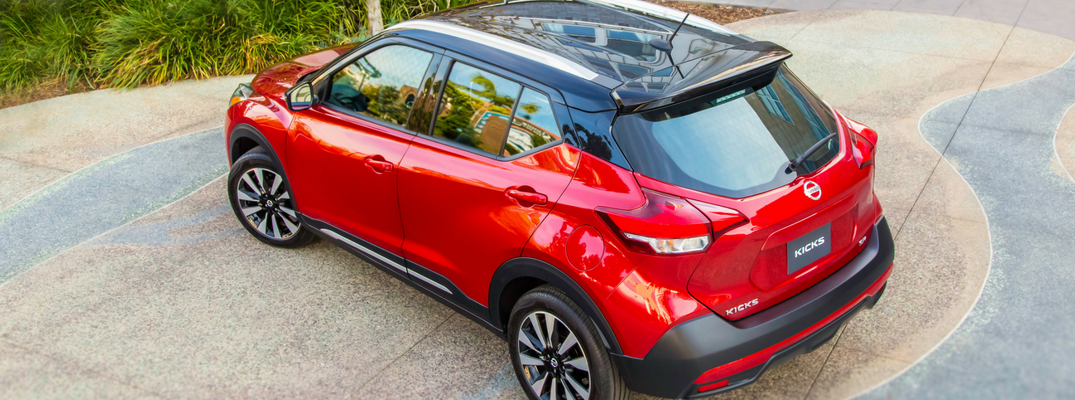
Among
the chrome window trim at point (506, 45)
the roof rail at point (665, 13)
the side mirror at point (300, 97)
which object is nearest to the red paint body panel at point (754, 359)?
the chrome window trim at point (506, 45)

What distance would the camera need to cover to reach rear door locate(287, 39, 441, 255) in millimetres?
3639

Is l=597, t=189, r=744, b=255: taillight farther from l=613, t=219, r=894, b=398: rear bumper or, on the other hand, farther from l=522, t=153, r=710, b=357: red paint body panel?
l=613, t=219, r=894, b=398: rear bumper

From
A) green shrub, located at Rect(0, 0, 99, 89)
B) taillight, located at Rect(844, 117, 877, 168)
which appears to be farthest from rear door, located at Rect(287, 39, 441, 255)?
green shrub, located at Rect(0, 0, 99, 89)

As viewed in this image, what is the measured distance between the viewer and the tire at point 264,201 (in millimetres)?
4488

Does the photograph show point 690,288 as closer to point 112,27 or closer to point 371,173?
point 371,173

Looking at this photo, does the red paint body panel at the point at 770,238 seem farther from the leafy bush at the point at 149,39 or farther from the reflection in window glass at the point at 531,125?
the leafy bush at the point at 149,39

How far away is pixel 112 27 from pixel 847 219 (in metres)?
8.24

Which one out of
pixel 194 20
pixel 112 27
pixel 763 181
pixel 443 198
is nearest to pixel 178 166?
pixel 194 20

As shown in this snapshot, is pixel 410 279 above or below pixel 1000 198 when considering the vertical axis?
above

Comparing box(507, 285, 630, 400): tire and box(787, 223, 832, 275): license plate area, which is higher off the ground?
box(787, 223, 832, 275): license plate area

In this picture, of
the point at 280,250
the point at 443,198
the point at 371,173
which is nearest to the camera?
the point at 443,198

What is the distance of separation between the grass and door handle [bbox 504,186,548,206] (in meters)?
6.12

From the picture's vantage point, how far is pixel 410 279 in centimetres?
380

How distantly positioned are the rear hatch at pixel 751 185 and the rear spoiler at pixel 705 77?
49mm
